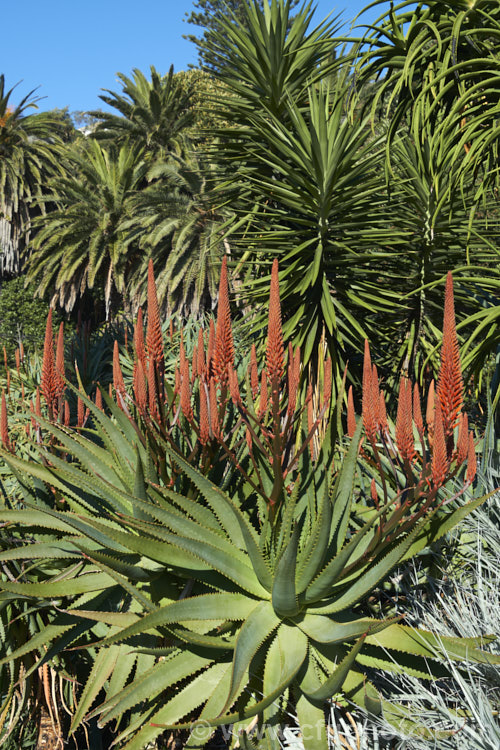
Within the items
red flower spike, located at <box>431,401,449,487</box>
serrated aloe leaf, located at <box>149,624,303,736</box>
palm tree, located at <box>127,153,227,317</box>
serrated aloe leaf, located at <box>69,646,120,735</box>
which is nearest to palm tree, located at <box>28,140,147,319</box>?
palm tree, located at <box>127,153,227,317</box>

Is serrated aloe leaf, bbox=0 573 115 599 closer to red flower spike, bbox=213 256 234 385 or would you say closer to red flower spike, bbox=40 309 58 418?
red flower spike, bbox=40 309 58 418

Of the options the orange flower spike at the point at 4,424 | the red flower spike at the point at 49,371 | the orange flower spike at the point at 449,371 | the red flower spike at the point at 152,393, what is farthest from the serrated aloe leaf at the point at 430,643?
the orange flower spike at the point at 4,424

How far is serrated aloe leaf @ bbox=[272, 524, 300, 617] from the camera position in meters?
2.06

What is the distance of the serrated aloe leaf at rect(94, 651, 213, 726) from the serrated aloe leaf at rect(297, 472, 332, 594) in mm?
513

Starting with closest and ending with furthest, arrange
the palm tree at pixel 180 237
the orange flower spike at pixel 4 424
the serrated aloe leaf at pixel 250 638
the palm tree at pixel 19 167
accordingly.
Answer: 1. the serrated aloe leaf at pixel 250 638
2. the orange flower spike at pixel 4 424
3. the palm tree at pixel 180 237
4. the palm tree at pixel 19 167

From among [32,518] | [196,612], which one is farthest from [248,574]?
[32,518]

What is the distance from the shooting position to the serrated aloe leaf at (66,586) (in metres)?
2.71

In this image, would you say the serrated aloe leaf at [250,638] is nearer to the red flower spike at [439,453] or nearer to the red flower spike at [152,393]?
the red flower spike at [439,453]

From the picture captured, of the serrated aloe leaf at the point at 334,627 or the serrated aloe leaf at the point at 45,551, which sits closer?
the serrated aloe leaf at the point at 334,627

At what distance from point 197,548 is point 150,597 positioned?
592mm

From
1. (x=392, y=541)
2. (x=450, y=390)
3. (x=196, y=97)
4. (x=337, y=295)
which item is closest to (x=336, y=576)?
(x=392, y=541)

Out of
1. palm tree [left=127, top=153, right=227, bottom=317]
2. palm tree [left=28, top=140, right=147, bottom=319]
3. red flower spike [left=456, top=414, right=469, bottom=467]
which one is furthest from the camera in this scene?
palm tree [left=28, top=140, right=147, bottom=319]

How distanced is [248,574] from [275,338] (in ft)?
3.13

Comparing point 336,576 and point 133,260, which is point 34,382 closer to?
point 336,576
